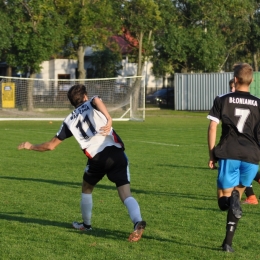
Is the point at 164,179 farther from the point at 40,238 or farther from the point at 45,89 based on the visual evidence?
the point at 45,89

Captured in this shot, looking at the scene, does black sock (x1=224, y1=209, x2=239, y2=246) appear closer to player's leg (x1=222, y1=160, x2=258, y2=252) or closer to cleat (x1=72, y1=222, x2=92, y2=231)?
player's leg (x1=222, y1=160, x2=258, y2=252)

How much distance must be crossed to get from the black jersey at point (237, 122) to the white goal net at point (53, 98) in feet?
83.9

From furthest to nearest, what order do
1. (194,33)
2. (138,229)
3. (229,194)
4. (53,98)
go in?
(194,33), (53,98), (138,229), (229,194)

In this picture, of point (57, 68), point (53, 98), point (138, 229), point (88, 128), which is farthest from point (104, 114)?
point (57, 68)

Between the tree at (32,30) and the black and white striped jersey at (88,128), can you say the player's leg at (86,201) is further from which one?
the tree at (32,30)

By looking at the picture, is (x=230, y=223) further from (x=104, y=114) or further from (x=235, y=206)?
(x=104, y=114)

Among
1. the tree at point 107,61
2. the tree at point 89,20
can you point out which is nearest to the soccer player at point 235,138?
the tree at point 89,20

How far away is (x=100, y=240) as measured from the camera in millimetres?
7242

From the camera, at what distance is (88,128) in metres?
7.24

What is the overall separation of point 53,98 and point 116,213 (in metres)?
24.4

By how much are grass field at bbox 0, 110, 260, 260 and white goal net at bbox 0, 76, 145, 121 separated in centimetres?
1576

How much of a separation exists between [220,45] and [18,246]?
40.9m

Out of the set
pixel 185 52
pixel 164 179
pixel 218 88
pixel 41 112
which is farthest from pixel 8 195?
pixel 185 52

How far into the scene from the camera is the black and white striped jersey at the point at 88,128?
7191mm
